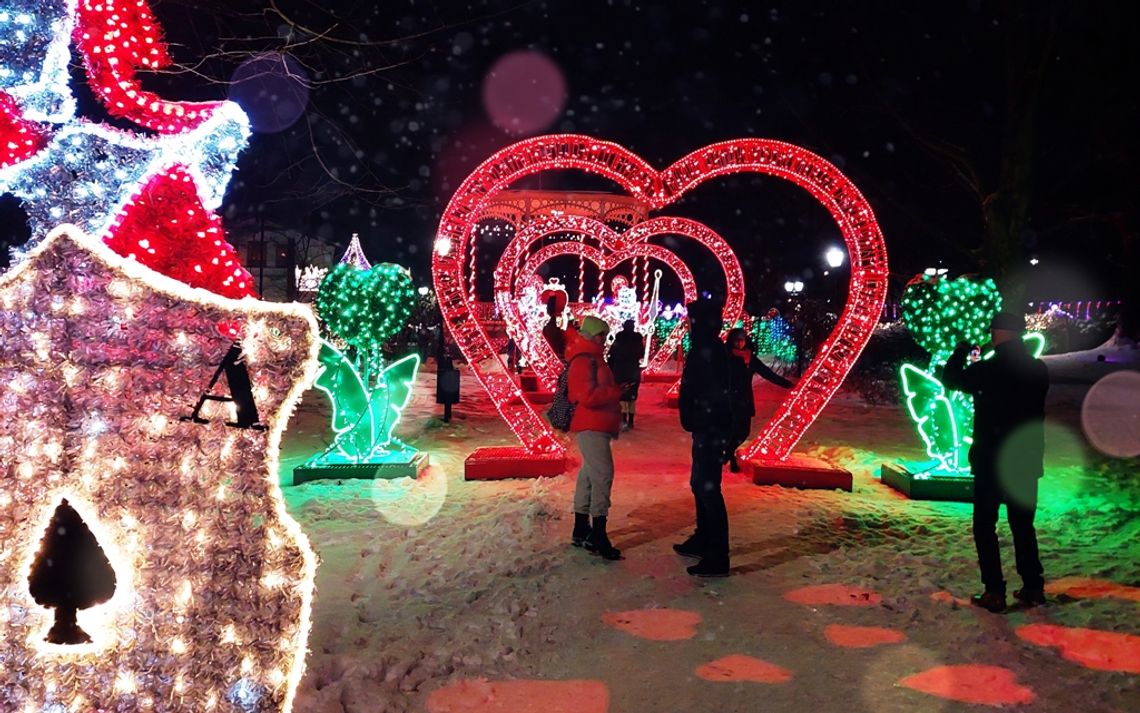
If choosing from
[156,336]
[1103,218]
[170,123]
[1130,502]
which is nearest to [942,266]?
[1103,218]

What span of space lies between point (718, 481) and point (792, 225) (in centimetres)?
2665

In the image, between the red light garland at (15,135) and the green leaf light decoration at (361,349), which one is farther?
the green leaf light decoration at (361,349)

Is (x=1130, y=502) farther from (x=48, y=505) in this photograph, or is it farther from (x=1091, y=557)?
(x=48, y=505)

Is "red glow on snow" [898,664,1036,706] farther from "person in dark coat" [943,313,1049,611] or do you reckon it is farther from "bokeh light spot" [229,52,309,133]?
"bokeh light spot" [229,52,309,133]

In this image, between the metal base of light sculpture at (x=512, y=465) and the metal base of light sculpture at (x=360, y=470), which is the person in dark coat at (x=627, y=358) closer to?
the metal base of light sculpture at (x=512, y=465)

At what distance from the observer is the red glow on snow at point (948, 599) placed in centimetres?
516

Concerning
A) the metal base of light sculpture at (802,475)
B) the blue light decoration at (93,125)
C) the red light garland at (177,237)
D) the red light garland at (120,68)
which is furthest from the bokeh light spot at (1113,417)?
the red light garland at (120,68)

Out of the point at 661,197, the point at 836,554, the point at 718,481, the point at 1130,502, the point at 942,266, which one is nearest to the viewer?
the point at 718,481

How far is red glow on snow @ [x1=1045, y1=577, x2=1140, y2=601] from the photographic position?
5.30 meters

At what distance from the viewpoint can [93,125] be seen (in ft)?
17.9

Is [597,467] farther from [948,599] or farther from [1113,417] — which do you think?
[1113,417]

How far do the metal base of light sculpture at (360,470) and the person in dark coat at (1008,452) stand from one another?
5.60m

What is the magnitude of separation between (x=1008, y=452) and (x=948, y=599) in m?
1.03

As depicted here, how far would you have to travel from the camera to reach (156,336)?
2.54 meters
